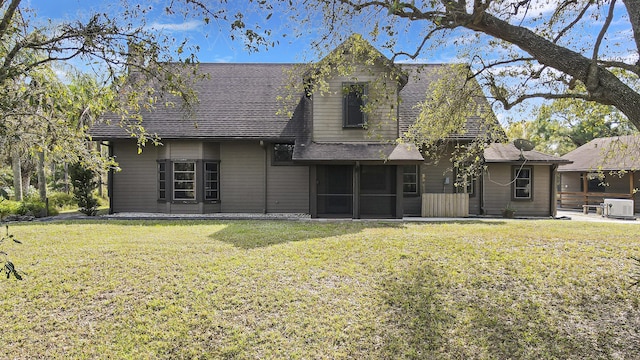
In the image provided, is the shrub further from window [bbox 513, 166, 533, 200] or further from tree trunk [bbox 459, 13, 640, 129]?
window [bbox 513, 166, 533, 200]

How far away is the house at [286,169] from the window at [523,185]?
0.14ft

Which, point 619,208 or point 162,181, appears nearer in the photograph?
point 162,181

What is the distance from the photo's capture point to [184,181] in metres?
14.2

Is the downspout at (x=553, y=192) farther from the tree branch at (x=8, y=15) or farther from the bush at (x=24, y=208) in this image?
the bush at (x=24, y=208)

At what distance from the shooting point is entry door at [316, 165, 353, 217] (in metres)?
13.8

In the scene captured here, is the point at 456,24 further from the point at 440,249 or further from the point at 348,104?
the point at 348,104

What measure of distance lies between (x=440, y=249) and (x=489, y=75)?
11.9 feet

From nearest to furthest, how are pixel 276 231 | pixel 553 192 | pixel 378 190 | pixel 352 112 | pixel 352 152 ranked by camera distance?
pixel 276 231 < pixel 352 152 < pixel 352 112 < pixel 378 190 < pixel 553 192

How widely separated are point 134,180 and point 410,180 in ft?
36.6

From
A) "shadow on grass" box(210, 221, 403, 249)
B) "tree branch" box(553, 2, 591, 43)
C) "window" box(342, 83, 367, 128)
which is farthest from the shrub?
"tree branch" box(553, 2, 591, 43)

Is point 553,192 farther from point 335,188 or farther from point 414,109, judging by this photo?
point 335,188

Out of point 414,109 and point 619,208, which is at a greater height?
point 414,109

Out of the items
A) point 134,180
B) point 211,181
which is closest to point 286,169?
point 211,181

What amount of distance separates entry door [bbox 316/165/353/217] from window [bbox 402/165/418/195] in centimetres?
233
